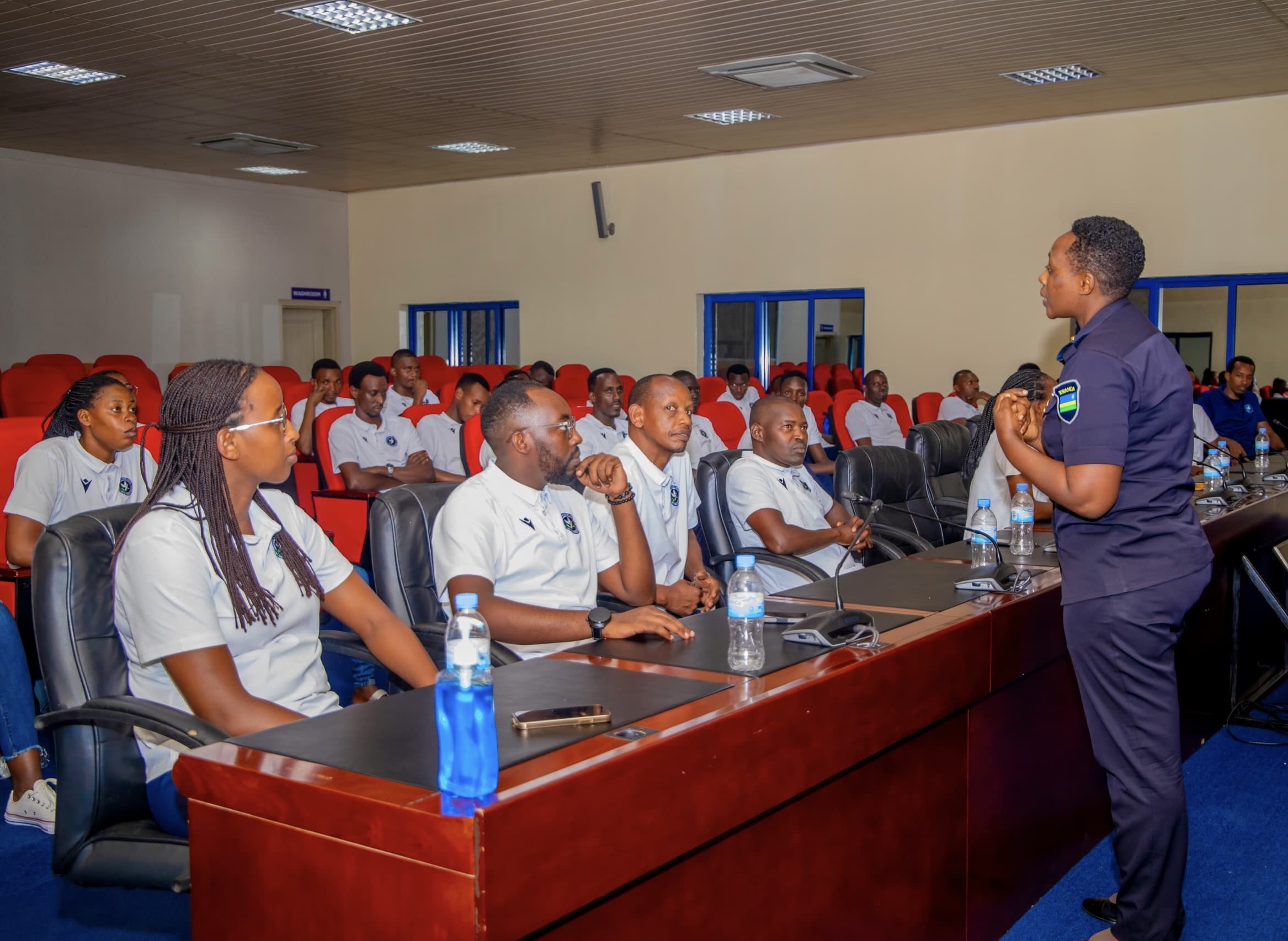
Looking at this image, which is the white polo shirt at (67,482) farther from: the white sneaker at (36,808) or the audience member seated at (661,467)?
the audience member seated at (661,467)

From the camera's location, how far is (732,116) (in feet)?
33.5

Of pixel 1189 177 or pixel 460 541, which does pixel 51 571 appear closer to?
pixel 460 541

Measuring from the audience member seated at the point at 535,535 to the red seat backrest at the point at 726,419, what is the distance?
16.5ft

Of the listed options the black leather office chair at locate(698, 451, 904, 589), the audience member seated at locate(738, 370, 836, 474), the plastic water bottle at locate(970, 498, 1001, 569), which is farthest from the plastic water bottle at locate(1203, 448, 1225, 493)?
the audience member seated at locate(738, 370, 836, 474)

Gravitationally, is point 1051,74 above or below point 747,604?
above

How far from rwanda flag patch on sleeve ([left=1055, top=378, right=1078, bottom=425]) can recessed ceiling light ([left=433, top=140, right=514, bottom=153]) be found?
986 centimetres

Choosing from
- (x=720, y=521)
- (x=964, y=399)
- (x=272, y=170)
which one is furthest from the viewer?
(x=272, y=170)

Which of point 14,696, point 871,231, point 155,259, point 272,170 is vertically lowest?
point 14,696

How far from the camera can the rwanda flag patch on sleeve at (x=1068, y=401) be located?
2.33 metres

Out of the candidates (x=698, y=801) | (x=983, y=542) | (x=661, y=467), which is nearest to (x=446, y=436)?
(x=661, y=467)

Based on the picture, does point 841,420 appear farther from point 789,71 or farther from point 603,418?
point 603,418

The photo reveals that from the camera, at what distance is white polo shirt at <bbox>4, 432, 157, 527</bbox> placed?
12.7ft

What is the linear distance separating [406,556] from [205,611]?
0.96 meters

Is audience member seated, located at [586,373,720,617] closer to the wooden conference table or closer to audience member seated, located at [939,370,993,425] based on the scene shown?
the wooden conference table
